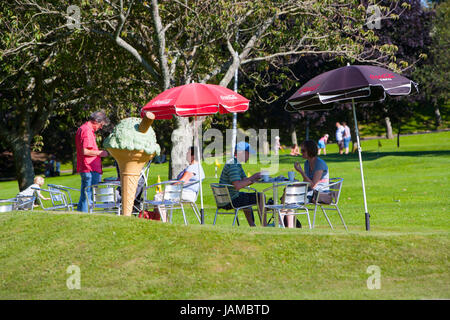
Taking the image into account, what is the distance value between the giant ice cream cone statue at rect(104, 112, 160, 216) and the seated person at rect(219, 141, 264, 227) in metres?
2.27

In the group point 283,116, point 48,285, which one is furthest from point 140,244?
point 283,116

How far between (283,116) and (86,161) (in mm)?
34033

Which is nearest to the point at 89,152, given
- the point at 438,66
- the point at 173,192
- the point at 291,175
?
the point at 173,192

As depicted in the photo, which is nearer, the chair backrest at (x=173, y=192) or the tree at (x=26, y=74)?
the chair backrest at (x=173, y=192)

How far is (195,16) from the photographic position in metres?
18.6

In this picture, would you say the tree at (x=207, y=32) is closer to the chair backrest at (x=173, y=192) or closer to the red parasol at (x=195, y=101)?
the red parasol at (x=195, y=101)

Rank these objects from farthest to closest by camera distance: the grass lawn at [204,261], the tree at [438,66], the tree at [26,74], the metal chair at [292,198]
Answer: the tree at [438,66], the tree at [26,74], the metal chair at [292,198], the grass lawn at [204,261]

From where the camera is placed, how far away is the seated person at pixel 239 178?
10352 mm

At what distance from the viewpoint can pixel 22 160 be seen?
23781mm

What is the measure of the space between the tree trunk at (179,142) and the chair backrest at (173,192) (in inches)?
315

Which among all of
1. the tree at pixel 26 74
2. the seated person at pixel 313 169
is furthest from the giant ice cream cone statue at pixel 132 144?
the tree at pixel 26 74

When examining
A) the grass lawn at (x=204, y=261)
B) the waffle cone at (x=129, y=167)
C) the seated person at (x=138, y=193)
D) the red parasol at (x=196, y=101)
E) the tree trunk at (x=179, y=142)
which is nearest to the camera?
the grass lawn at (x=204, y=261)

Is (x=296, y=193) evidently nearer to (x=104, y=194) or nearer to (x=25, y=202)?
(x=104, y=194)
